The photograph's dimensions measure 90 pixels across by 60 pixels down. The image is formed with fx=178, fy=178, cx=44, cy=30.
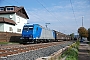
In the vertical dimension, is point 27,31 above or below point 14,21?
below

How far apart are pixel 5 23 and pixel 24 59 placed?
97.8 ft

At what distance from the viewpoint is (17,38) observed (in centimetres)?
3900

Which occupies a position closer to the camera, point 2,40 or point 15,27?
point 2,40

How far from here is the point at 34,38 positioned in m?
29.2

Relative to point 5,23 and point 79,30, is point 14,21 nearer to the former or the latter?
point 5,23

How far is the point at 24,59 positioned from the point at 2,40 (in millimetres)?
23350

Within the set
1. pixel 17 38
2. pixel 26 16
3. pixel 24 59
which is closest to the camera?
pixel 24 59

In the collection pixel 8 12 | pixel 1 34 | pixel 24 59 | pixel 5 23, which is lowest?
pixel 24 59

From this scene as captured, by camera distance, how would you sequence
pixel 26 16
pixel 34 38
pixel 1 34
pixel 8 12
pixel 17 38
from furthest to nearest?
pixel 26 16 → pixel 8 12 → pixel 17 38 → pixel 1 34 → pixel 34 38

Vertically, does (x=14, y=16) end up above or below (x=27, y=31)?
above

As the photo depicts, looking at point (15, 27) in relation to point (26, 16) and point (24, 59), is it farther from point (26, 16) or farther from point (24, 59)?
point (24, 59)

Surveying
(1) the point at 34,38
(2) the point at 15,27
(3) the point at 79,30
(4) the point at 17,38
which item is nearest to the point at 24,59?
(1) the point at 34,38

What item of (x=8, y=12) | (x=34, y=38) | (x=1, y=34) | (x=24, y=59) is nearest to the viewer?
(x=24, y=59)

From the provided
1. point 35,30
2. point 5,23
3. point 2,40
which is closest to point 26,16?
point 5,23
